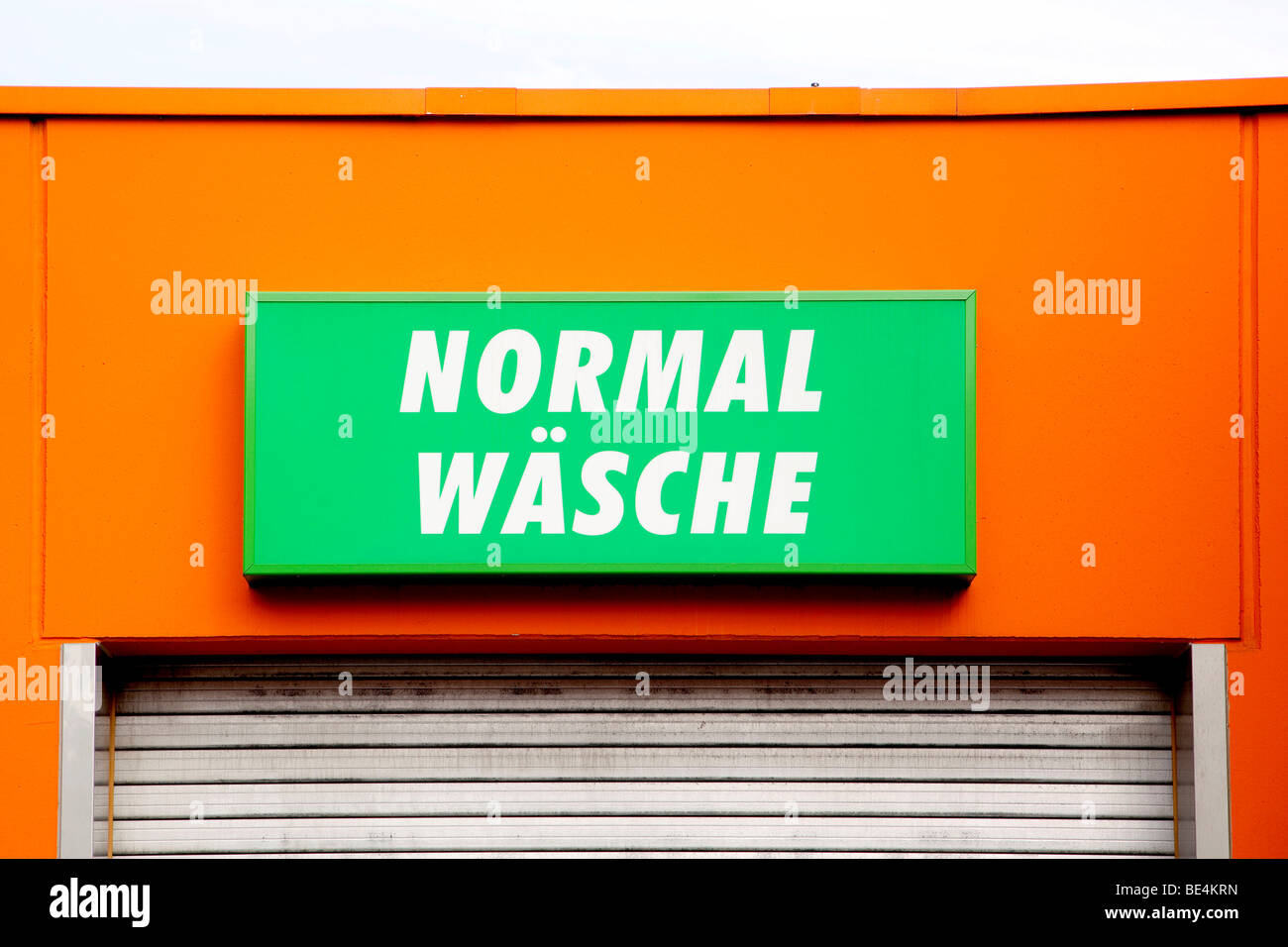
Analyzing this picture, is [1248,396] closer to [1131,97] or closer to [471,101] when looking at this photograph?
[1131,97]

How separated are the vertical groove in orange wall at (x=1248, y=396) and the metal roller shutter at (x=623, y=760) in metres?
0.71

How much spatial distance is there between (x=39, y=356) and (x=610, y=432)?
10.8 ft

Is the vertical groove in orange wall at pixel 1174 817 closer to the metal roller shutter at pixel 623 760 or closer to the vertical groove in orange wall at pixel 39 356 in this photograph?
the metal roller shutter at pixel 623 760

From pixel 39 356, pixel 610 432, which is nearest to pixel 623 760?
pixel 610 432

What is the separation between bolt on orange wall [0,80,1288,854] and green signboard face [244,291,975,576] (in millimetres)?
304

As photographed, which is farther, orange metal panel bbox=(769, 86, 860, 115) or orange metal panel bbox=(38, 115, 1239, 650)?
orange metal panel bbox=(769, 86, 860, 115)

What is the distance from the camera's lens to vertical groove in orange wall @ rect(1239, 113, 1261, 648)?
7.07 m

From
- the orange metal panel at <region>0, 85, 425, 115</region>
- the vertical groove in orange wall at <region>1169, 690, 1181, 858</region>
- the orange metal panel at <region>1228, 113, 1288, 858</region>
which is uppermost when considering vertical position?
the orange metal panel at <region>0, 85, 425, 115</region>

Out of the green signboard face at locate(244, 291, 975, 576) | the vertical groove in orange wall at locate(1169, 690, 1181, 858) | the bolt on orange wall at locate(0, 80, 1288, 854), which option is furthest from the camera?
the vertical groove in orange wall at locate(1169, 690, 1181, 858)

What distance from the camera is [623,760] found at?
7301 millimetres

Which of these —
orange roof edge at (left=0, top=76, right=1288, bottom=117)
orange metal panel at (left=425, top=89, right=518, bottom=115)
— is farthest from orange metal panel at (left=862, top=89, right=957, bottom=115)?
orange metal panel at (left=425, top=89, right=518, bottom=115)

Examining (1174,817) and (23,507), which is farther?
(1174,817)

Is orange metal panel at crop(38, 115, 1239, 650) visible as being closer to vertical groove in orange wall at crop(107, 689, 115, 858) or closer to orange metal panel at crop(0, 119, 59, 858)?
orange metal panel at crop(0, 119, 59, 858)

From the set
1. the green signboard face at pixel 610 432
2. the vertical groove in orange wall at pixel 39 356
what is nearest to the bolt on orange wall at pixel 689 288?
the vertical groove in orange wall at pixel 39 356
